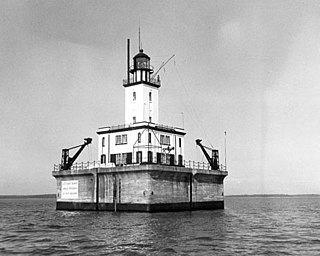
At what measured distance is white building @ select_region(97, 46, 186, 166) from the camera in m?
51.4

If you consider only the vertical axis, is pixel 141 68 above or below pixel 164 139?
above

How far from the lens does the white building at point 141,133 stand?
51375mm

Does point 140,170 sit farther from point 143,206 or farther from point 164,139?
point 164,139

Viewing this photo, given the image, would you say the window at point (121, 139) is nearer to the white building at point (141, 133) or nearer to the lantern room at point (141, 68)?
the white building at point (141, 133)

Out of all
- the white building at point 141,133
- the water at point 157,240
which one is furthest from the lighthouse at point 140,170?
the water at point 157,240

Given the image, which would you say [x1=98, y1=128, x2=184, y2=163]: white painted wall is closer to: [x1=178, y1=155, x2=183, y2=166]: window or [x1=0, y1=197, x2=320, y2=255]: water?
[x1=178, y1=155, x2=183, y2=166]: window

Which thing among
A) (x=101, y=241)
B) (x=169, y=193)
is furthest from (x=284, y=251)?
(x=169, y=193)

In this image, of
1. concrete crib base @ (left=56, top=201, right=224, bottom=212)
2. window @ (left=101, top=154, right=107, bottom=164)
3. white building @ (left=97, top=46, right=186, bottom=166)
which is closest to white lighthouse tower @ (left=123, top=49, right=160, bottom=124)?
white building @ (left=97, top=46, right=186, bottom=166)

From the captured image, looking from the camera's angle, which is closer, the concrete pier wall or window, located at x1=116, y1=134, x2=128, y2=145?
the concrete pier wall

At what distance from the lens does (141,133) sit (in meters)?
51.3

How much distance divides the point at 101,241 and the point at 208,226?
11.5m

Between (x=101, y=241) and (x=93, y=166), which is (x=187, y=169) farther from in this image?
(x=101, y=241)

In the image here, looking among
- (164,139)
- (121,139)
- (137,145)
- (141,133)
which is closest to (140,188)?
(137,145)

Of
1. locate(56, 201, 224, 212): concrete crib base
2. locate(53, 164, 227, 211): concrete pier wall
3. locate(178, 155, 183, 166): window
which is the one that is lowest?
locate(56, 201, 224, 212): concrete crib base
